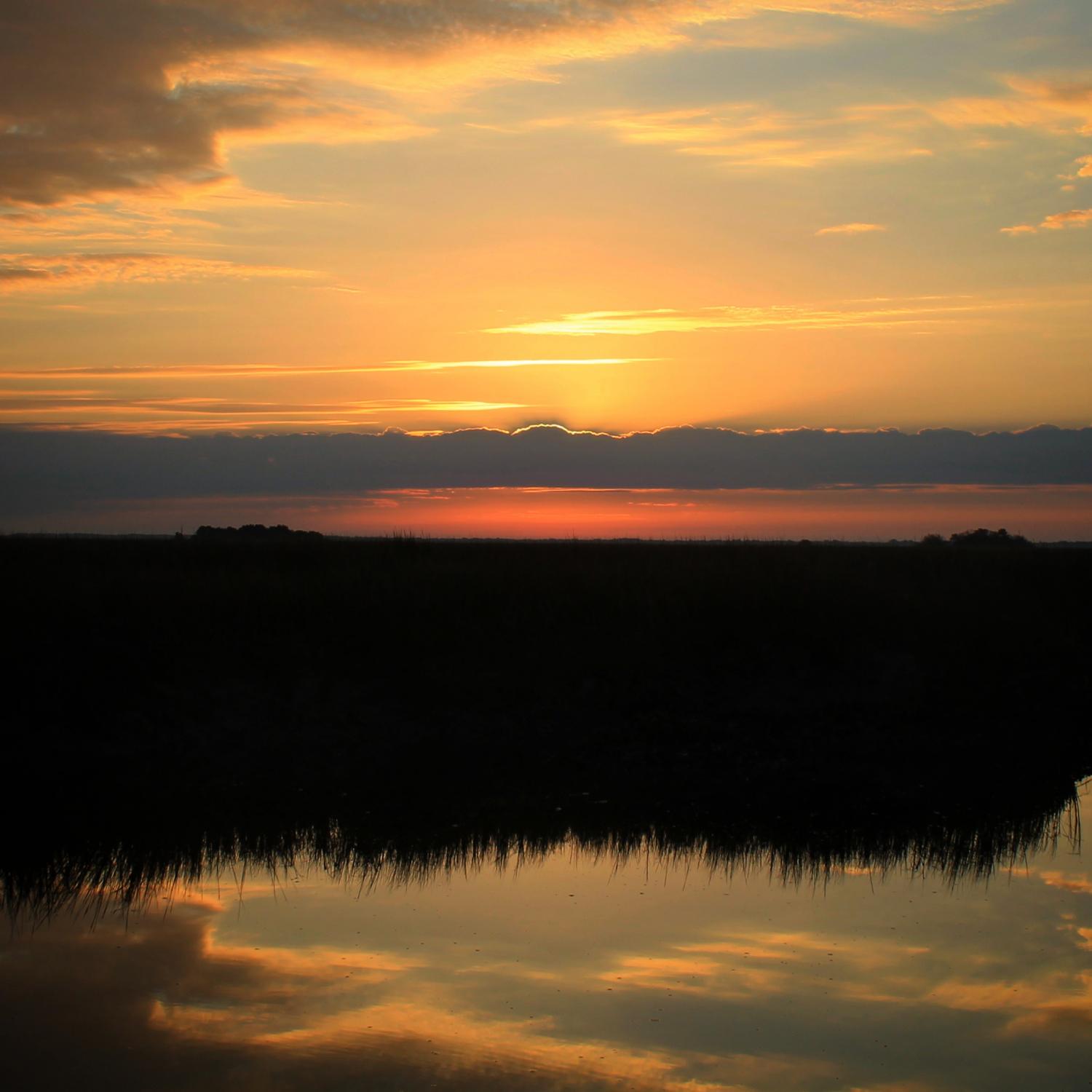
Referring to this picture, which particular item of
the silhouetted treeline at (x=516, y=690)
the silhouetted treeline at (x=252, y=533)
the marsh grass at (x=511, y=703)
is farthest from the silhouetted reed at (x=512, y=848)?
the silhouetted treeline at (x=252, y=533)

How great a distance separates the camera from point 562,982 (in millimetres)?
7070

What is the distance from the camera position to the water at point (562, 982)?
5.83m

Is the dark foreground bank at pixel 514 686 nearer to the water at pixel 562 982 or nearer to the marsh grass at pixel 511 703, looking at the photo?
the marsh grass at pixel 511 703

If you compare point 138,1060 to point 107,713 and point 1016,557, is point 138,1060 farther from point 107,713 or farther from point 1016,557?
point 1016,557

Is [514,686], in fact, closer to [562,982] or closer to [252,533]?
[562,982]

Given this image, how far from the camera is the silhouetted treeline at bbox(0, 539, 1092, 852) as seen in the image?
44.0 feet

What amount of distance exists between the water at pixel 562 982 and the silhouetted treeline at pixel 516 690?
9.57 feet

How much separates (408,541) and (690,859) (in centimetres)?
2001

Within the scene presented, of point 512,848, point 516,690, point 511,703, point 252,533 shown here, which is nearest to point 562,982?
point 512,848

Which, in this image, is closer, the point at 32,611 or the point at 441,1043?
the point at 441,1043

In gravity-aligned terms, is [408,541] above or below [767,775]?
above

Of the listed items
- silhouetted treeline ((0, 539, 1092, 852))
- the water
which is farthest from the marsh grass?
the water

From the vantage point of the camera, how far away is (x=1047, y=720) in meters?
17.4

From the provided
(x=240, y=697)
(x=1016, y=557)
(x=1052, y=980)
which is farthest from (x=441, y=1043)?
(x=1016, y=557)
